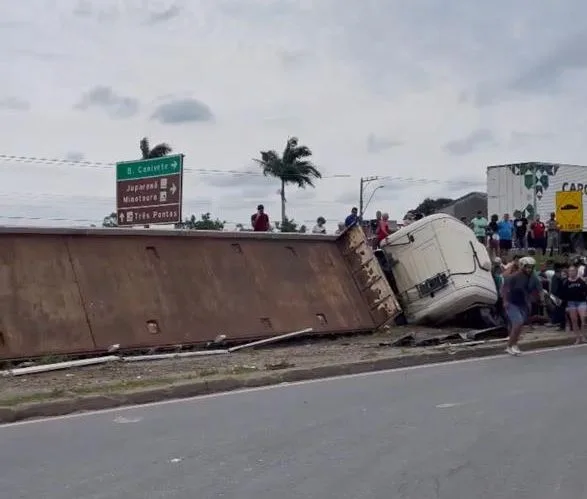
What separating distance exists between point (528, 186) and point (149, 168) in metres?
18.5

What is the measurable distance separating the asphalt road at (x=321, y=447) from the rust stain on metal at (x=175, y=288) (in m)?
3.58

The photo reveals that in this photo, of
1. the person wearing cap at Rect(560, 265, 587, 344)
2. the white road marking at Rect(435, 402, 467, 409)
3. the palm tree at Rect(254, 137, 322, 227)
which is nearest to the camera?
the white road marking at Rect(435, 402, 467, 409)

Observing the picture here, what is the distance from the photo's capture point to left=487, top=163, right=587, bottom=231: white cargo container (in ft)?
121

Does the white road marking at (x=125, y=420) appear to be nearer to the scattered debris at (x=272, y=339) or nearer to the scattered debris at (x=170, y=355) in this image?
the scattered debris at (x=170, y=355)

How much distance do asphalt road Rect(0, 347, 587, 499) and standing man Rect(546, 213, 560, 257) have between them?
1974 centimetres

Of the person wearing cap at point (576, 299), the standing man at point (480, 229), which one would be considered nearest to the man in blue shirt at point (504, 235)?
the standing man at point (480, 229)

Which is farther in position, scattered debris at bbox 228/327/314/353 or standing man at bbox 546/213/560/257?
standing man at bbox 546/213/560/257

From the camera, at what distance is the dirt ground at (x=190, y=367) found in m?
11.1

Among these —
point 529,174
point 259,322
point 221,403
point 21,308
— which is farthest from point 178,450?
point 529,174

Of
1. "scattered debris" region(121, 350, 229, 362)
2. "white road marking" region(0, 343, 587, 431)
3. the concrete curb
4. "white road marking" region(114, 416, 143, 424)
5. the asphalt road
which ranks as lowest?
the asphalt road

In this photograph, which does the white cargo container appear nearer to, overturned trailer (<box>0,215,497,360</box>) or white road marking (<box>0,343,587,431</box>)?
overturned trailer (<box>0,215,497,360</box>)

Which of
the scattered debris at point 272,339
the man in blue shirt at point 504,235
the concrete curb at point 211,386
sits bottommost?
the concrete curb at point 211,386

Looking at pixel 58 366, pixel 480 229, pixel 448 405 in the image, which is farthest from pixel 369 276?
pixel 480 229

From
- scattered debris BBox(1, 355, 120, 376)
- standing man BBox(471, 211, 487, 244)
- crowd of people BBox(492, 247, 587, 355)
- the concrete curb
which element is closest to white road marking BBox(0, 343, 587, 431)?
the concrete curb
